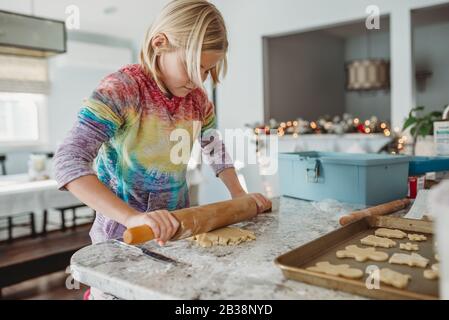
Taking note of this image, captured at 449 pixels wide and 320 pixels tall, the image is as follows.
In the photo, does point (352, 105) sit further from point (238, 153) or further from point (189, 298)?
point (189, 298)

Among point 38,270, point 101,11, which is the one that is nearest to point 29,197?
point 38,270

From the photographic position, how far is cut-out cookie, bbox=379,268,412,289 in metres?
0.65

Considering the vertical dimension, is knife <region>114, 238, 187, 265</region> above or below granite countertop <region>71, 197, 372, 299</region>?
above

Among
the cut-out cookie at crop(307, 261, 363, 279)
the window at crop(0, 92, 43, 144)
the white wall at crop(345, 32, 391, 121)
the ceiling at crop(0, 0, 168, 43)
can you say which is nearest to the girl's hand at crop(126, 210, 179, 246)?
the cut-out cookie at crop(307, 261, 363, 279)

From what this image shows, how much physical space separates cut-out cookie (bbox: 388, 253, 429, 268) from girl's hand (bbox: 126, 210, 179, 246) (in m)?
0.41

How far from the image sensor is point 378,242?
892 millimetres

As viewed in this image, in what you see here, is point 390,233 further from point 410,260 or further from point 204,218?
point 204,218

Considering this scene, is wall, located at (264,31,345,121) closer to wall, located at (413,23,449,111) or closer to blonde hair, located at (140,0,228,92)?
wall, located at (413,23,449,111)

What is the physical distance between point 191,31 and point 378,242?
1.98ft

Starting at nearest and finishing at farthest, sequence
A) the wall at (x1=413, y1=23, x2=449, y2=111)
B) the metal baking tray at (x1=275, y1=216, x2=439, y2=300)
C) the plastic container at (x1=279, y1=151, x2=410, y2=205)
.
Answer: the metal baking tray at (x1=275, y1=216, x2=439, y2=300) < the plastic container at (x1=279, y1=151, x2=410, y2=205) < the wall at (x1=413, y1=23, x2=449, y2=111)

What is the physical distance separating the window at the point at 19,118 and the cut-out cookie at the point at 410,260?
17.5 ft

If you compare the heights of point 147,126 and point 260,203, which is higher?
point 147,126

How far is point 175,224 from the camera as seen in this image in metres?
0.84

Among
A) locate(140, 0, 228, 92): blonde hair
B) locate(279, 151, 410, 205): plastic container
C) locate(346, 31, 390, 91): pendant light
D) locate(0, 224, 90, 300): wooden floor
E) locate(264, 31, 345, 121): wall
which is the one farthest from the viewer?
locate(346, 31, 390, 91): pendant light
